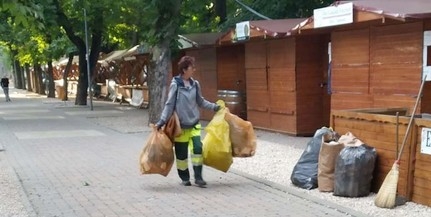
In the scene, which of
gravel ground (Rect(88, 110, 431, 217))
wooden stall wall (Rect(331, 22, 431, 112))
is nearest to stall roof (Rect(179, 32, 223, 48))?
gravel ground (Rect(88, 110, 431, 217))

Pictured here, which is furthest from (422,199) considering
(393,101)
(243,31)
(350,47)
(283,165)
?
(243,31)

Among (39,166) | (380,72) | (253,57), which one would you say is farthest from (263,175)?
(253,57)

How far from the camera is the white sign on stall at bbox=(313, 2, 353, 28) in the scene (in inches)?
367

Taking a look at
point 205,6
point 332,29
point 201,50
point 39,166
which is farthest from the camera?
point 205,6

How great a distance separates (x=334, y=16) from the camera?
9.74 metres

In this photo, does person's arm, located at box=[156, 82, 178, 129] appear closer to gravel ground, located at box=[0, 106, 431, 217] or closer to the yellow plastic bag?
the yellow plastic bag

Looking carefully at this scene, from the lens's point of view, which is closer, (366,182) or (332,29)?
(366,182)

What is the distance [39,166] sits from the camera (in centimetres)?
980

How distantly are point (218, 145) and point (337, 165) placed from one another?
165 cm

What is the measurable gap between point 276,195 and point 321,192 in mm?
533

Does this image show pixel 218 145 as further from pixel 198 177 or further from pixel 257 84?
pixel 257 84

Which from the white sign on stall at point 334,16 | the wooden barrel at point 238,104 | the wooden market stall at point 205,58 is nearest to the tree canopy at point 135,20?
the wooden market stall at point 205,58

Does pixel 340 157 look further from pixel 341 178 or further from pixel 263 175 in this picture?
pixel 263 175

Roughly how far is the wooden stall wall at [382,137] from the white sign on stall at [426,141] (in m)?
0.16
